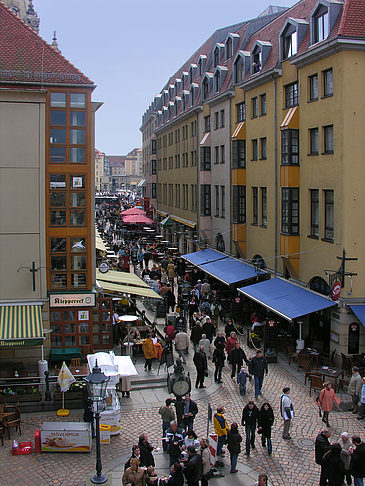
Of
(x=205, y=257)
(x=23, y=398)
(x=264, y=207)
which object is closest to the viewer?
(x=23, y=398)

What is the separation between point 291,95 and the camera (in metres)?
28.4

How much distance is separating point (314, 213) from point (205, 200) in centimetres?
1887

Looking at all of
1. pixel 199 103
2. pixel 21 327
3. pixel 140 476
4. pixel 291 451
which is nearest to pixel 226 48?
pixel 199 103

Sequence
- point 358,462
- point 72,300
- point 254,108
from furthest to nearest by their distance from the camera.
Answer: point 254,108
point 72,300
point 358,462

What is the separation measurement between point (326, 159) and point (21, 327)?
1294 cm

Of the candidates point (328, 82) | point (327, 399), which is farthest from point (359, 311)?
point (328, 82)

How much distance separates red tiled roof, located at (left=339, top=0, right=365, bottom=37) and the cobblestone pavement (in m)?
12.7

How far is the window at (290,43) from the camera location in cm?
2813

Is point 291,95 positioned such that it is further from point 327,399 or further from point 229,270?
point 327,399

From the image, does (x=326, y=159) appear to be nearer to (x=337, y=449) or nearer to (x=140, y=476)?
(x=337, y=449)

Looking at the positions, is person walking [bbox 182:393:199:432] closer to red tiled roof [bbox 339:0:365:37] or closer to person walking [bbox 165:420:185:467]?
person walking [bbox 165:420:185:467]

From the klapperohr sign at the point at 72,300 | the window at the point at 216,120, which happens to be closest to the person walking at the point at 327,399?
the klapperohr sign at the point at 72,300

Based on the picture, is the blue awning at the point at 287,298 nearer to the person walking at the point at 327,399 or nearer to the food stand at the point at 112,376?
the person walking at the point at 327,399

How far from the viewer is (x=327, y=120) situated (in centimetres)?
2427
